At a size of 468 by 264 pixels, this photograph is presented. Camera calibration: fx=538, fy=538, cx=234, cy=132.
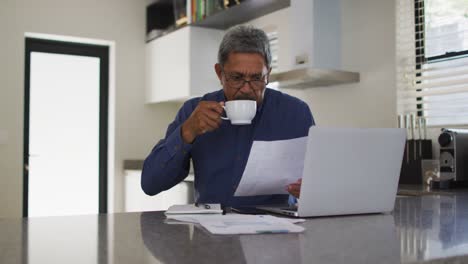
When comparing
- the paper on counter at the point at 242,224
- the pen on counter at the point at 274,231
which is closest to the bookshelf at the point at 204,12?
the paper on counter at the point at 242,224

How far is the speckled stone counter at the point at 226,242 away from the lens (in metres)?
0.83

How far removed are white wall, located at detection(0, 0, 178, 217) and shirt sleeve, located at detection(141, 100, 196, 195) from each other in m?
2.78

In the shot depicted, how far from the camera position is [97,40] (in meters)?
4.64

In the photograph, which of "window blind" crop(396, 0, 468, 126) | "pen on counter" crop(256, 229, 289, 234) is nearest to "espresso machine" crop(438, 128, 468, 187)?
"window blind" crop(396, 0, 468, 126)

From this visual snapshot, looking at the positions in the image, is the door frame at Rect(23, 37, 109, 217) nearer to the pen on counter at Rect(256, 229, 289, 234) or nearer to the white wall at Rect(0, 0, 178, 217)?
the white wall at Rect(0, 0, 178, 217)

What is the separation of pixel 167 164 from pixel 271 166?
40 cm

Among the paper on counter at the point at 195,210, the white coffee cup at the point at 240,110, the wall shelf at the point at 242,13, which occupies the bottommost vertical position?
the paper on counter at the point at 195,210

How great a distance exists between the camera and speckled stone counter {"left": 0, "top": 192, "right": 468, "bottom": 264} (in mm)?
827

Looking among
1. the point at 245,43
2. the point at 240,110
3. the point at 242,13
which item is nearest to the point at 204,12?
the point at 242,13

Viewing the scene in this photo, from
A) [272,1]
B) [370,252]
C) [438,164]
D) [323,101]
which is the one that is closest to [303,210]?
[370,252]

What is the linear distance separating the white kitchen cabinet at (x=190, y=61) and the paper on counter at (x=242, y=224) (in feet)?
9.22

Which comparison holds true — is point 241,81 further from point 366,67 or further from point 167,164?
point 366,67

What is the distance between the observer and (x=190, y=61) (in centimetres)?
400

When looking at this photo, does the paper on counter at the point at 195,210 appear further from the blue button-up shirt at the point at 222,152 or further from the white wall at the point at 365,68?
the white wall at the point at 365,68
